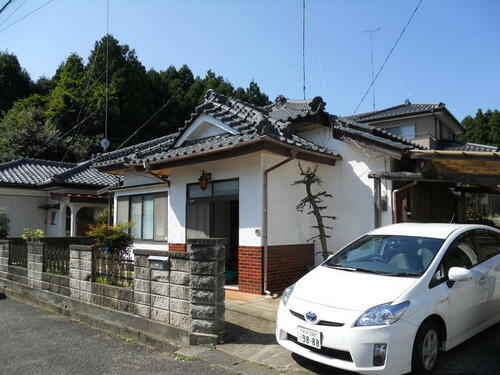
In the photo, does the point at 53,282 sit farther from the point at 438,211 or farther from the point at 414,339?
the point at 438,211

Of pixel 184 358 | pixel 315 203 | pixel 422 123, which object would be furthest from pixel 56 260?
pixel 422 123

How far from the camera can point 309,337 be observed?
3869 millimetres

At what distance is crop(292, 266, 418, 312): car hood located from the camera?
379 centimetres

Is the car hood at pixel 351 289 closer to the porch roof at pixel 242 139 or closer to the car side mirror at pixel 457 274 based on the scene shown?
the car side mirror at pixel 457 274

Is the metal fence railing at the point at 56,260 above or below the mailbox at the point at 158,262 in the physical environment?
below

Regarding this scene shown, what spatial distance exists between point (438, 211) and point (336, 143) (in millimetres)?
4160

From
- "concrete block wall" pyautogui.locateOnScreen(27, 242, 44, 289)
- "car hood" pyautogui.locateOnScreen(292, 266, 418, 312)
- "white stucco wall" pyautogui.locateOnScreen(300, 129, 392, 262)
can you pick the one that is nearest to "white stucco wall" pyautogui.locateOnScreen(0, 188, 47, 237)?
"concrete block wall" pyautogui.locateOnScreen(27, 242, 44, 289)

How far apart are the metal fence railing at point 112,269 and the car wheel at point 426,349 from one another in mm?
4442

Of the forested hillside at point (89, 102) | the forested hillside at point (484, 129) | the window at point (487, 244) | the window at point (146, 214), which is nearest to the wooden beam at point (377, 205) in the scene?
the window at point (487, 244)

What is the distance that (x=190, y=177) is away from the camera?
966 centimetres

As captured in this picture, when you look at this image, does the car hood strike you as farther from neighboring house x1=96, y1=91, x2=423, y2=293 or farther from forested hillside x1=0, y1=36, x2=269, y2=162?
forested hillside x1=0, y1=36, x2=269, y2=162

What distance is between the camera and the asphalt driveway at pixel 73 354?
4.56 m

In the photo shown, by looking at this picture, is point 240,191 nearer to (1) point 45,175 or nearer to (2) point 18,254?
(2) point 18,254

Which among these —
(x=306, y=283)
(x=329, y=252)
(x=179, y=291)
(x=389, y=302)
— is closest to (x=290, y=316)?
(x=306, y=283)
